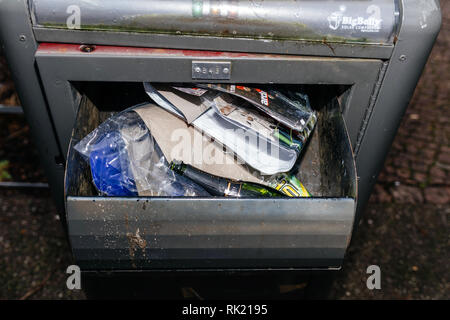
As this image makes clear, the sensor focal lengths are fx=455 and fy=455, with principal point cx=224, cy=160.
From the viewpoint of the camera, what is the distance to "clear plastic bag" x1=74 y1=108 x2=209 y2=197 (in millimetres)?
1446

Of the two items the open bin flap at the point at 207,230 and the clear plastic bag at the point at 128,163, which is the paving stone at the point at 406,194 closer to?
the open bin flap at the point at 207,230

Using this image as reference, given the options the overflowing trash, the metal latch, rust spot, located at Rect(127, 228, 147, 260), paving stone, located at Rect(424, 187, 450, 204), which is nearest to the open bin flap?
rust spot, located at Rect(127, 228, 147, 260)

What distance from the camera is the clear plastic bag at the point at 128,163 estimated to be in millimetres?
1446

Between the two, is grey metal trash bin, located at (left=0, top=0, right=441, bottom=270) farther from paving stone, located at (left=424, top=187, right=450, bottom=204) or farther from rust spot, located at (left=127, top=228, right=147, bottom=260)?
paving stone, located at (left=424, top=187, right=450, bottom=204)

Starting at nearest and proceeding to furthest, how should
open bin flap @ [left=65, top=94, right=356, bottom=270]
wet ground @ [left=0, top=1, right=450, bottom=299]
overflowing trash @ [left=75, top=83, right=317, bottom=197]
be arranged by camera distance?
open bin flap @ [left=65, top=94, right=356, bottom=270] < overflowing trash @ [left=75, top=83, right=317, bottom=197] < wet ground @ [left=0, top=1, right=450, bottom=299]

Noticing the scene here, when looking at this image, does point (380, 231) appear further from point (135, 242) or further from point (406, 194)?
point (135, 242)

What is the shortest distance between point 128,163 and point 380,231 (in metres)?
1.77

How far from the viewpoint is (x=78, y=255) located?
1.26m

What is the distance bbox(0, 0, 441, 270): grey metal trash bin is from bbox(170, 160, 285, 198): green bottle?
0.24m

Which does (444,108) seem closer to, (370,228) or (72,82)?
(370,228)

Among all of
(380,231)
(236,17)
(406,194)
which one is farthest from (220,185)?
(406,194)
